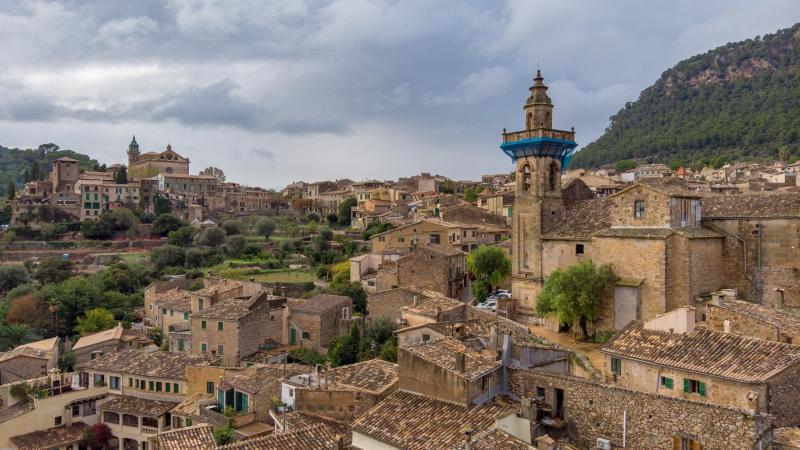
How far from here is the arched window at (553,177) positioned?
98.8 feet

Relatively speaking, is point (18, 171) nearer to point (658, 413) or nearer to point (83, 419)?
point (83, 419)

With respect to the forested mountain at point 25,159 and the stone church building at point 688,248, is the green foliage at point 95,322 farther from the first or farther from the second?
the forested mountain at point 25,159

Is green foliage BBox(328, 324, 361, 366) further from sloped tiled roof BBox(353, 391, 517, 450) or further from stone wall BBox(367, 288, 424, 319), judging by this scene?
sloped tiled roof BBox(353, 391, 517, 450)

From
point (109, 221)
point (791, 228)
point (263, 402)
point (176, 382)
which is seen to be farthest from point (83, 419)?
point (109, 221)

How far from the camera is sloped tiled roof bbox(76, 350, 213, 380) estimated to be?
2892 centimetres

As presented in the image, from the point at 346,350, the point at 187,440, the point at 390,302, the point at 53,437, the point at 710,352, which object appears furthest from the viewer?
the point at 390,302

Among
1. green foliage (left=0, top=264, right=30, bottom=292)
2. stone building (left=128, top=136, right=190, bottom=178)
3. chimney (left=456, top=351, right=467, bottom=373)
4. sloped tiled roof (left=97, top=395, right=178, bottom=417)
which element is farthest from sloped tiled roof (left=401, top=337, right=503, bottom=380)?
stone building (left=128, top=136, right=190, bottom=178)

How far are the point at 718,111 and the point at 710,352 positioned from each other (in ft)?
357

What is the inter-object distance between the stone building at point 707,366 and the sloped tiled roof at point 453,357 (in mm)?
2980

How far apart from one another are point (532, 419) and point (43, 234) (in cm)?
7893

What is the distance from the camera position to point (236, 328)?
98.0 feet

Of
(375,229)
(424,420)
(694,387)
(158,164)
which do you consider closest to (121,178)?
(158,164)

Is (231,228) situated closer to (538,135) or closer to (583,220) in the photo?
(538,135)

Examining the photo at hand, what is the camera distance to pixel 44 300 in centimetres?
4691
